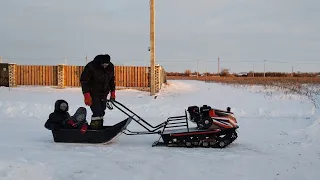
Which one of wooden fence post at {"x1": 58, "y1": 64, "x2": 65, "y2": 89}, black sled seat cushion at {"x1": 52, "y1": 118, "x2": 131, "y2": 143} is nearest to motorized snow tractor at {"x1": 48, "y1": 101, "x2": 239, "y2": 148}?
black sled seat cushion at {"x1": 52, "y1": 118, "x2": 131, "y2": 143}

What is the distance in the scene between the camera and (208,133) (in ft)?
25.2

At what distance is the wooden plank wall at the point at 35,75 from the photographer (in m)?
25.2

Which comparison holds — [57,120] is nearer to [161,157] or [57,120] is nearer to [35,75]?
[161,157]

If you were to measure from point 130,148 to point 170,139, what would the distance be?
83 cm

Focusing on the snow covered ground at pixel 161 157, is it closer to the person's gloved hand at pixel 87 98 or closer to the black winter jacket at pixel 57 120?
the black winter jacket at pixel 57 120

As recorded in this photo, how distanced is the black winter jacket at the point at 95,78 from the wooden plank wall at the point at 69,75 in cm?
1554

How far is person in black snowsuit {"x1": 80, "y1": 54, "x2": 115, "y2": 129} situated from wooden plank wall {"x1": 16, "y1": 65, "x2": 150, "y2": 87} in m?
15.6

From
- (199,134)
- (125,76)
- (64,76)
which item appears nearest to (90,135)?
(199,134)

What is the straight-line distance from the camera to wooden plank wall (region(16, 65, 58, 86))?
25.2m

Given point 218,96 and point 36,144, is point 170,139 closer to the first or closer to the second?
point 36,144

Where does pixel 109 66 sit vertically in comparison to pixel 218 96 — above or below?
above

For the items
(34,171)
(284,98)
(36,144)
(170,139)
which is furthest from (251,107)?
(34,171)

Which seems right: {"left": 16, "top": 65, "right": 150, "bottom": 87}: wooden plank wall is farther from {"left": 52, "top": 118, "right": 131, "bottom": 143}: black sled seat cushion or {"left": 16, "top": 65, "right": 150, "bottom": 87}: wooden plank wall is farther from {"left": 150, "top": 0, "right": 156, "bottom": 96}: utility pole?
{"left": 52, "top": 118, "right": 131, "bottom": 143}: black sled seat cushion

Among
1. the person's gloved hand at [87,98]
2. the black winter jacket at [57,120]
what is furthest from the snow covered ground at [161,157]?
the person's gloved hand at [87,98]
